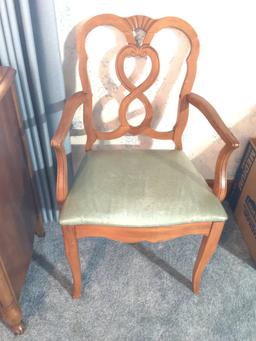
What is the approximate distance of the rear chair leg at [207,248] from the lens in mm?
1032

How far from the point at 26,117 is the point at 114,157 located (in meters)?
0.38

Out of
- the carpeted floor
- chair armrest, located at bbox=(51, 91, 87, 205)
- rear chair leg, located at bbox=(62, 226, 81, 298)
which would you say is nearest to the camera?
chair armrest, located at bbox=(51, 91, 87, 205)

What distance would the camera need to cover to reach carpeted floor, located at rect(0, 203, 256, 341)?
114cm

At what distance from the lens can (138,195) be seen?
1.02 m

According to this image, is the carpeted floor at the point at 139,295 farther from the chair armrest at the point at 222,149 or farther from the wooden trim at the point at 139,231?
the chair armrest at the point at 222,149

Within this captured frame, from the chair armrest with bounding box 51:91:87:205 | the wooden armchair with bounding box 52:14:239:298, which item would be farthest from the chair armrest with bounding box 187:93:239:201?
the chair armrest with bounding box 51:91:87:205

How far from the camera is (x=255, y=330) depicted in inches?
45.4

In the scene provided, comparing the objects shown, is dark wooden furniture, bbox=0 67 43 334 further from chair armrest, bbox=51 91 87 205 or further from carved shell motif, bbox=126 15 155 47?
carved shell motif, bbox=126 15 155 47

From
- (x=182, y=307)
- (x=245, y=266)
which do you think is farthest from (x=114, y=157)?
(x=245, y=266)

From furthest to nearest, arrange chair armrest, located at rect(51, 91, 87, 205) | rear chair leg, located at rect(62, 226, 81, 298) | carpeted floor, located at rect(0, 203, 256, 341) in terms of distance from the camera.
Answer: carpeted floor, located at rect(0, 203, 256, 341) → rear chair leg, located at rect(62, 226, 81, 298) → chair armrest, located at rect(51, 91, 87, 205)

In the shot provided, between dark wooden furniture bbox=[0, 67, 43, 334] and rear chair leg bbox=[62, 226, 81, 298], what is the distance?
19cm

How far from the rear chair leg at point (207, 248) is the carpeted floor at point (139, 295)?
0.31 feet

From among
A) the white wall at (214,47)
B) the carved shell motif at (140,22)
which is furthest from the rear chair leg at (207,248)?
the carved shell motif at (140,22)

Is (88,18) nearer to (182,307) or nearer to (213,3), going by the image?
(213,3)
